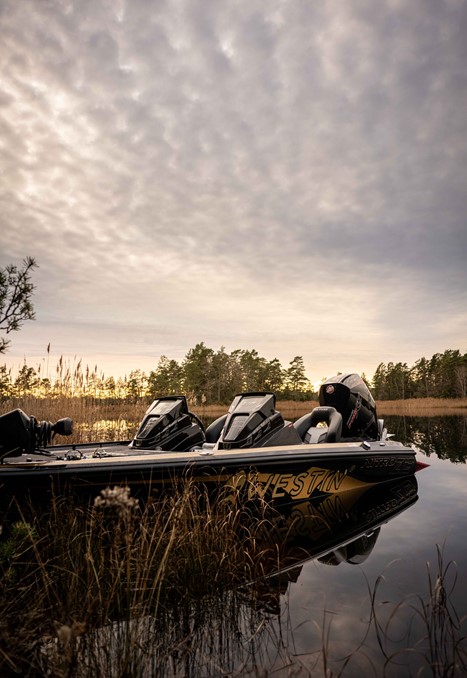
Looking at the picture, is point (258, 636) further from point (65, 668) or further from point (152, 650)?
point (65, 668)

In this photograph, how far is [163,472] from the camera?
180 inches

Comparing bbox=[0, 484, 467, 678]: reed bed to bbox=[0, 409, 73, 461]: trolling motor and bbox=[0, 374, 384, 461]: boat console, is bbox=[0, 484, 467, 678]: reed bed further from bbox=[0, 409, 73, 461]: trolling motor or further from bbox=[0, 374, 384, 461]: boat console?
bbox=[0, 374, 384, 461]: boat console

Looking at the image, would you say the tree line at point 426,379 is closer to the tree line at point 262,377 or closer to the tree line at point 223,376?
the tree line at point 262,377

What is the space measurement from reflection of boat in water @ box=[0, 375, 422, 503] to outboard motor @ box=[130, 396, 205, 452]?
1 centimetres

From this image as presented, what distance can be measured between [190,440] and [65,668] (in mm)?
4266

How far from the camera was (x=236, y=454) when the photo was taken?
4938 mm

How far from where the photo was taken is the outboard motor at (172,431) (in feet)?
19.7

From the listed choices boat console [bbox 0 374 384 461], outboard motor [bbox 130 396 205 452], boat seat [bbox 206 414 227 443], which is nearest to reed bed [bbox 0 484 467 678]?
boat console [bbox 0 374 384 461]

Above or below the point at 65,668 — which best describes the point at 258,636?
below

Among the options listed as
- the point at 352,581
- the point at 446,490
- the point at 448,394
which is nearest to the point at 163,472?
the point at 352,581

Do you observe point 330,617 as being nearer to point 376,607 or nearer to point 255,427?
point 376,607

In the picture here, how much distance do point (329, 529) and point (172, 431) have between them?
2.37m

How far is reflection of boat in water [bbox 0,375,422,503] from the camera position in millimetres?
4441

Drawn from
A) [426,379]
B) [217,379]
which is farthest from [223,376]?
[426,379]
